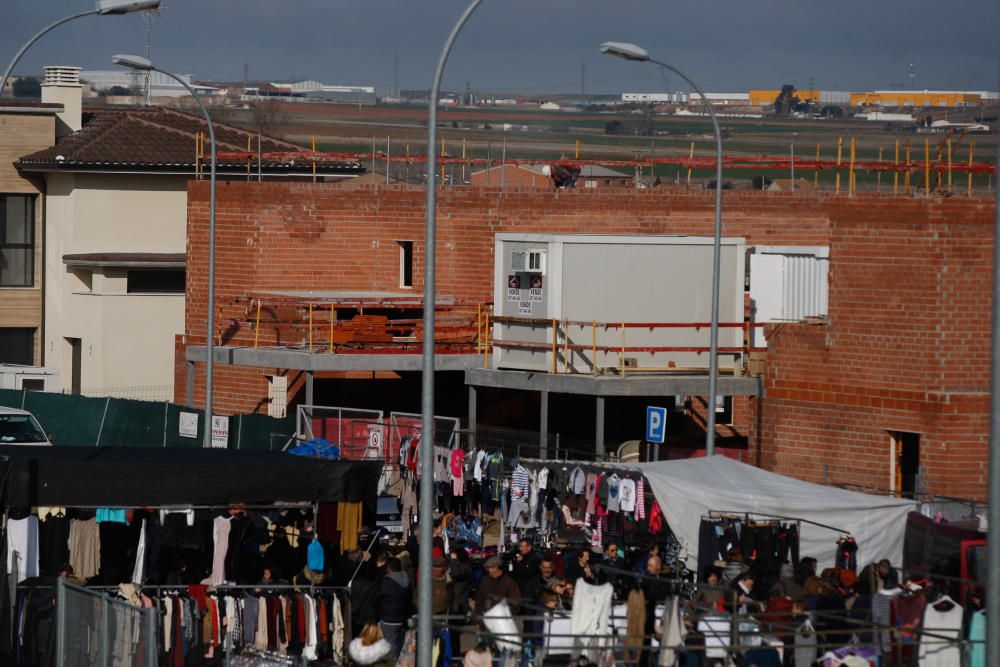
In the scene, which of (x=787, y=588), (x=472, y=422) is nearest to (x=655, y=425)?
(x=472, y=422)

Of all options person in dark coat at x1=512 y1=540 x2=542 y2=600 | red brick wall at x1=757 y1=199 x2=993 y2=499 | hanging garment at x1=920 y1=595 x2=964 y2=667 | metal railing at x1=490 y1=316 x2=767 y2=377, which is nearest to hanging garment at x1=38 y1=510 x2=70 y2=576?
person in dark coat at x1=512 y1=540 x2=542 y2=600

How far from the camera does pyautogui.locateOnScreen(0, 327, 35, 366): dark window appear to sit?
45.4 metres

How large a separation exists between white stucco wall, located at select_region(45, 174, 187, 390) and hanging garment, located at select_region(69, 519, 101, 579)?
2281 centimetres

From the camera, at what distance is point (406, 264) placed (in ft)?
118

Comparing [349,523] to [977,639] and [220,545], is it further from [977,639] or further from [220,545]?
[977,639]

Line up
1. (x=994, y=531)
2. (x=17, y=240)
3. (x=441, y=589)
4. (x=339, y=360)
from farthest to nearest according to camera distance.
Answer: (x=17, y=240), (x=339, y=360), (x=441, y=589), (x=994, y=531)

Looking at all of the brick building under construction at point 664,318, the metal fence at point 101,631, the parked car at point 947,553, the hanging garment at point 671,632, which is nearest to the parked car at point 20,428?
the brick building under construction at point 664,318

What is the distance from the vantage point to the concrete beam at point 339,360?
30.6m

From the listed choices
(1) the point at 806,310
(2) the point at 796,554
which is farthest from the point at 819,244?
(2) the point at 796,554

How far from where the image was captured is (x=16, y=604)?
18.2 metres

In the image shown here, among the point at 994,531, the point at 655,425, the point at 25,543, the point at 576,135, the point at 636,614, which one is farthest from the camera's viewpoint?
the point at 576,135

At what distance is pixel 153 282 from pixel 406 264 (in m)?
9.63

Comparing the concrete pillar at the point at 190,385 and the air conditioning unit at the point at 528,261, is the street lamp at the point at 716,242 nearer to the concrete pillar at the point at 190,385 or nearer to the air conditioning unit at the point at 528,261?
the air conditioning unit at the point at 528,261

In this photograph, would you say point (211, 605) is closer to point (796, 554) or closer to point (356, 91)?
point (796, 554)
